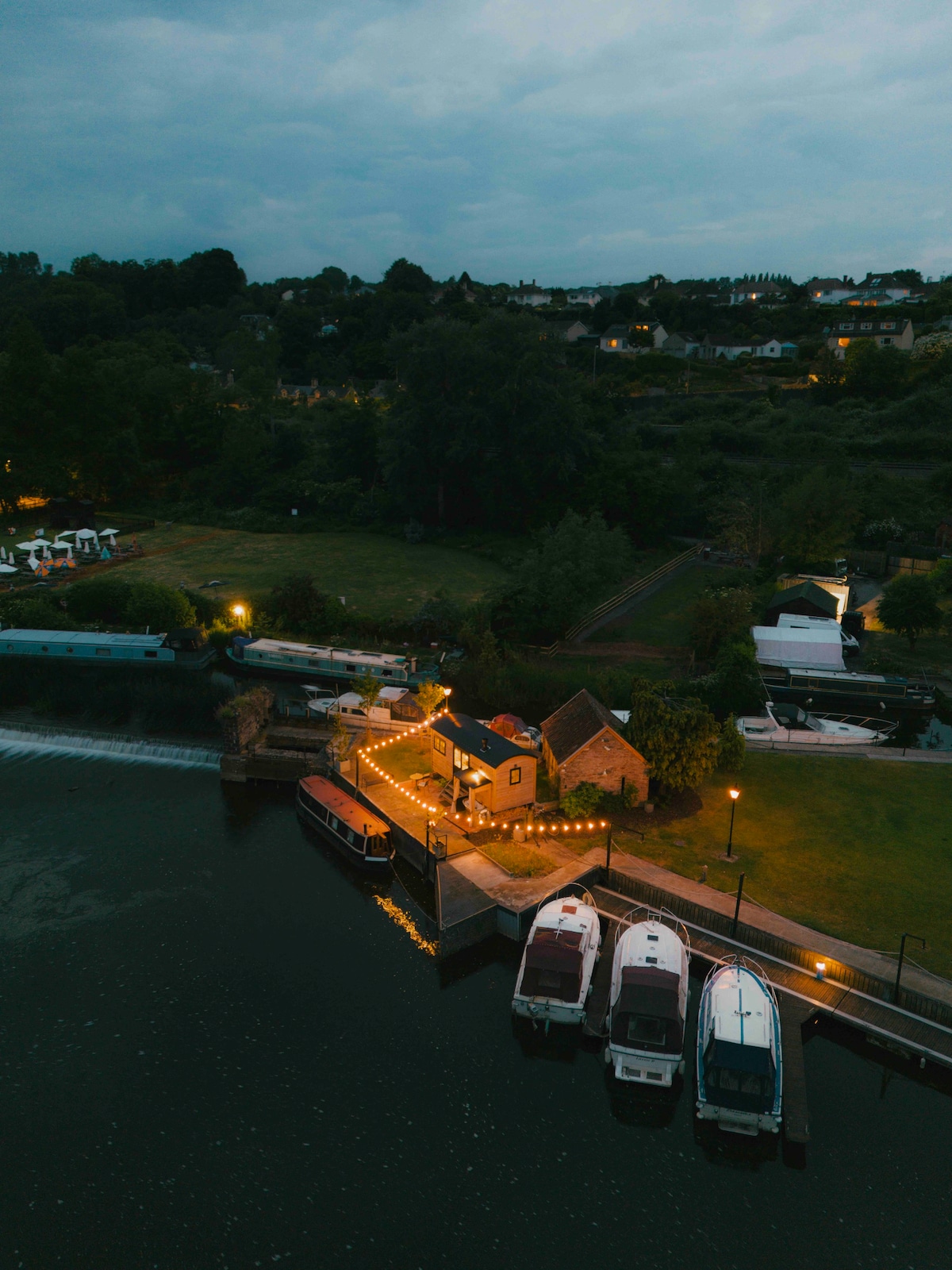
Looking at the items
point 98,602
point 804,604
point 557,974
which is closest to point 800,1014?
point 557,974

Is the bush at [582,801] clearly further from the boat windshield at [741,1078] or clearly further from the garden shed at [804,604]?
the garden shed at [804,604]

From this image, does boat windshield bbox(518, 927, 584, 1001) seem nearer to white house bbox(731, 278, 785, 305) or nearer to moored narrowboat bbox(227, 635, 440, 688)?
moored narrowboat bbox(227, 635, 440, 688)

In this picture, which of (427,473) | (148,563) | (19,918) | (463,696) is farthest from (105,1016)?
(427,473)

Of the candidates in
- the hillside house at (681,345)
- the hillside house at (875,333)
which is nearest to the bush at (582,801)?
the hillside house at (875,333)

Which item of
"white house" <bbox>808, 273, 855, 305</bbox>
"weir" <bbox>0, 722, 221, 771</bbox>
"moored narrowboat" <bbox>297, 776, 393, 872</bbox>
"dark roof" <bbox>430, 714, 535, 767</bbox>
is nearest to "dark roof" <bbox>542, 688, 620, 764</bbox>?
"dark roof" <bbox>430, 714, 535, 767</bbox>

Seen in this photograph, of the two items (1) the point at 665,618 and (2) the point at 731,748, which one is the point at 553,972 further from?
(1) the point at 665,618
